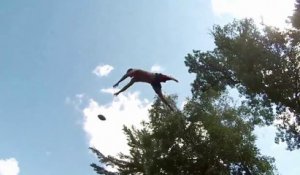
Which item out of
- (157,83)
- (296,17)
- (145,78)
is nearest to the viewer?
(145,78)

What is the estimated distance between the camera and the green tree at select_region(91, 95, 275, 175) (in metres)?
23.4

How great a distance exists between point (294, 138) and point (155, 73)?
1304 cm

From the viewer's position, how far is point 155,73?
1275 centimetres

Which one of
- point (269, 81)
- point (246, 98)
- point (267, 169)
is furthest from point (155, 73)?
point (267, 169)

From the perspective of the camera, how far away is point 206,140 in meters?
24.5

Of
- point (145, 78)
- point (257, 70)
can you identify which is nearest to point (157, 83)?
point (145, 78)

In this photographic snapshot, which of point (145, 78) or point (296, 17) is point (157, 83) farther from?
point (296, 17)

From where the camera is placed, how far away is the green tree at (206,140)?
2338 cm

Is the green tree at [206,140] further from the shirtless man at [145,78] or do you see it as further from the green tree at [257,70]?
the shirtless man at [145,78]

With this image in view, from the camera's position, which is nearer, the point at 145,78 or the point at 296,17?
the point at 145,78

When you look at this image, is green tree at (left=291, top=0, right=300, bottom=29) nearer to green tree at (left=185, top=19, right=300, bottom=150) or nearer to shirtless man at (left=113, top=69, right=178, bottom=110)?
green tree at (left=185, top=19, right=300, bottom=150)

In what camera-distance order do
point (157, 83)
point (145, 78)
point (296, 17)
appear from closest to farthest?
point (145, 78)
point (157, 83)
point (296, 17)

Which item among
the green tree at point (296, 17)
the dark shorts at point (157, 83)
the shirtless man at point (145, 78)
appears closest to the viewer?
the shirtless man at point (145, 78)

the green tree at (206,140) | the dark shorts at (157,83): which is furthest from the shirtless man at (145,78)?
the green tree at (206,140)
